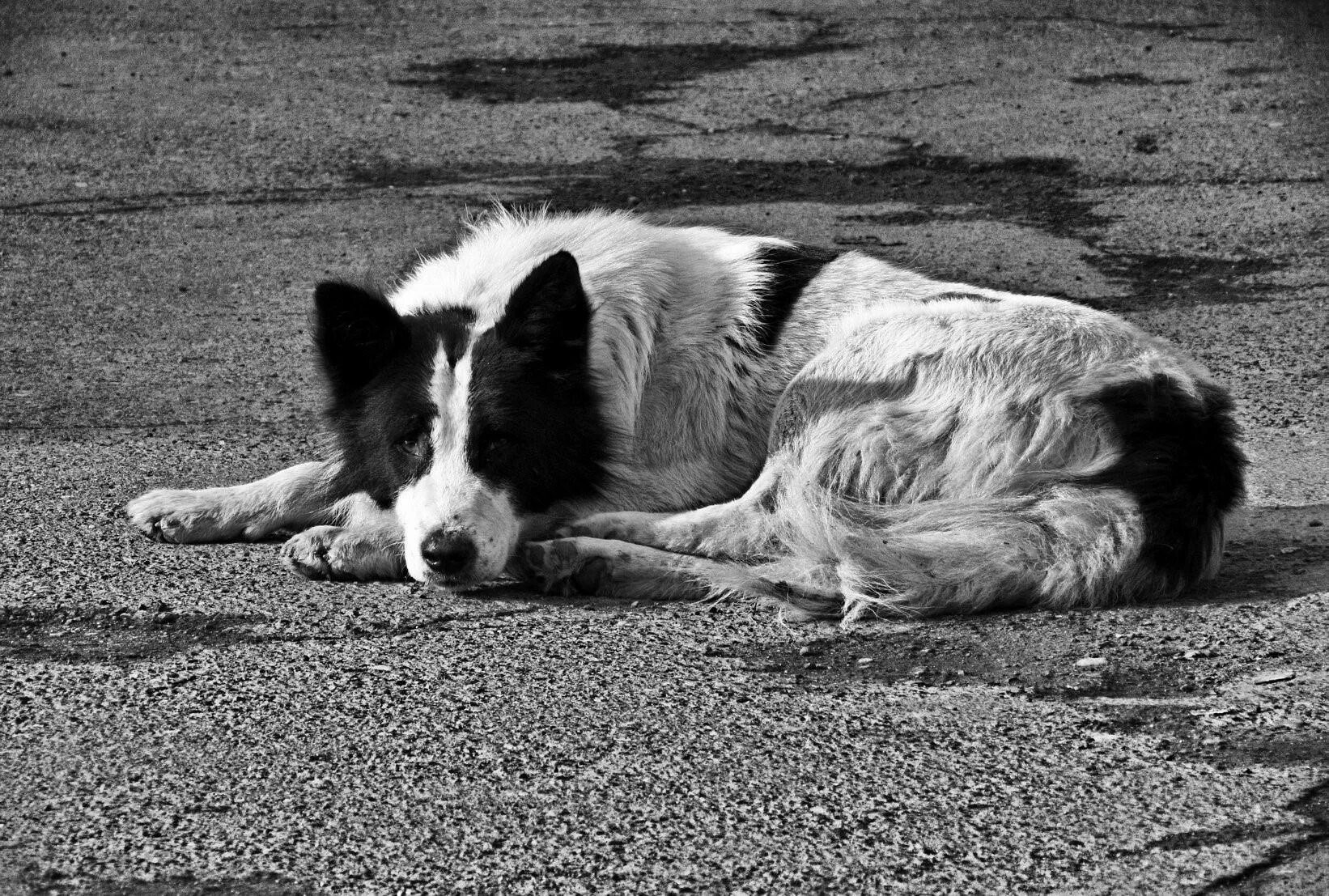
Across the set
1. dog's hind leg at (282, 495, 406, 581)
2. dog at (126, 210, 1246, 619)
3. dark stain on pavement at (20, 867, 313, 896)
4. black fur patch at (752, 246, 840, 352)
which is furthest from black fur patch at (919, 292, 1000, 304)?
dark stain on pavement at (20, 867, 313, 896)

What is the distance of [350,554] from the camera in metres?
4.21

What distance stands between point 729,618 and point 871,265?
1773 millimetres

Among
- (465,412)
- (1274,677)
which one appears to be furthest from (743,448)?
(1274,677)

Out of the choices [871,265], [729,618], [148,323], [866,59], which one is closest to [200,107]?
[148,323]

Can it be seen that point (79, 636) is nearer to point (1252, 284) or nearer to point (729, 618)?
point (729, 618)

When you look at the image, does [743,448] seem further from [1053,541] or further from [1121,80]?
[1121,80]

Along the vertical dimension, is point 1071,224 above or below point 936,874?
above

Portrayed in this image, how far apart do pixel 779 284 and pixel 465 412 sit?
1407 mm

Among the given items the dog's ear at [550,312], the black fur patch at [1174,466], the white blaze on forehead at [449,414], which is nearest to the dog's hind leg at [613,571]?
the white blaze on forehead at [449,414]

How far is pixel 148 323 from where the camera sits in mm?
7129

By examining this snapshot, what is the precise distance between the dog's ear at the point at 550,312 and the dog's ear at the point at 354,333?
0.32 metres

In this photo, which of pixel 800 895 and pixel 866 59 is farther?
pixel 866 59

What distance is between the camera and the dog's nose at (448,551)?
12.9 ft

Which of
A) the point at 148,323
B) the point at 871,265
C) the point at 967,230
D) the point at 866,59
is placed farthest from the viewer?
the point at 866,59
